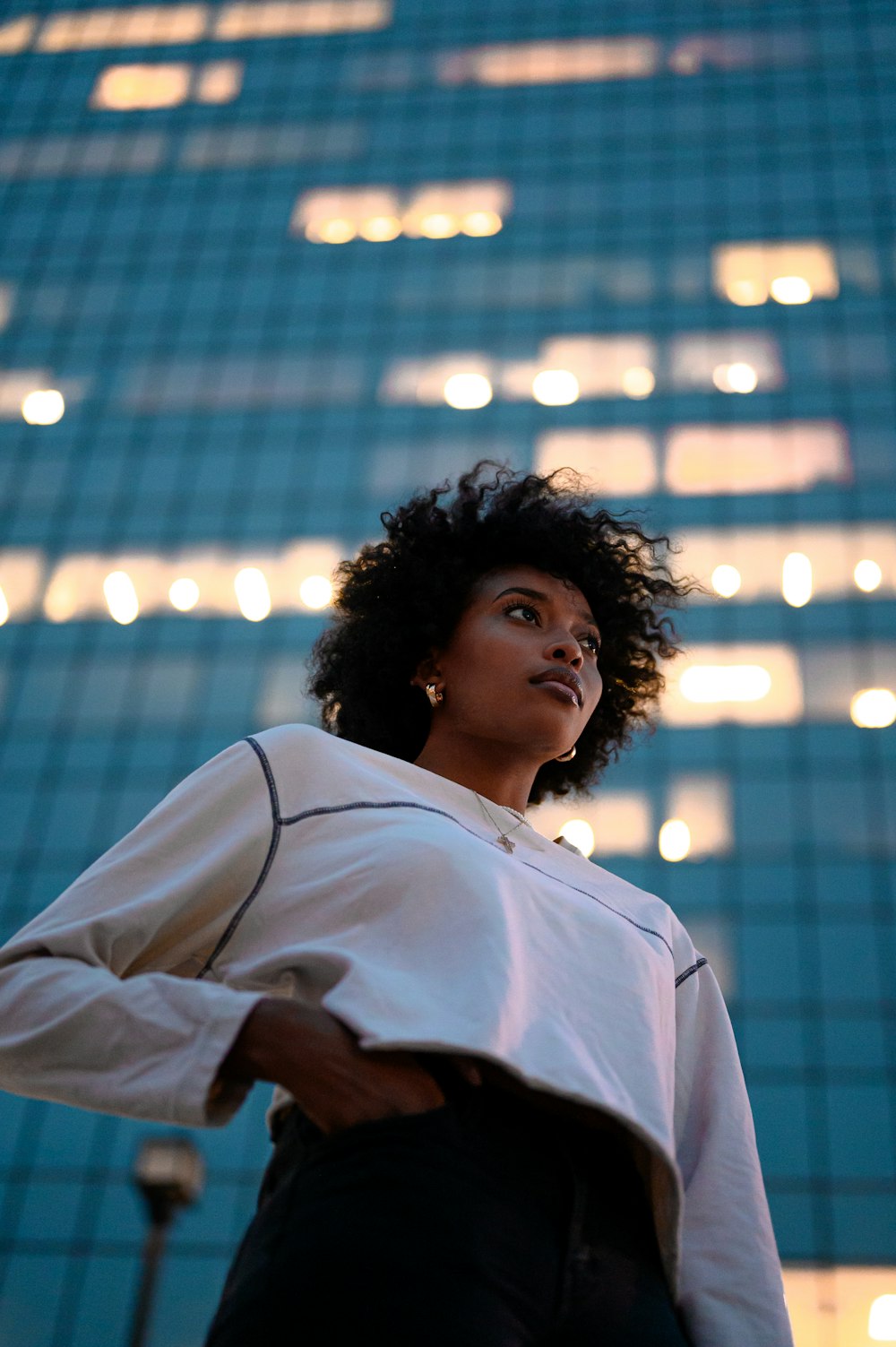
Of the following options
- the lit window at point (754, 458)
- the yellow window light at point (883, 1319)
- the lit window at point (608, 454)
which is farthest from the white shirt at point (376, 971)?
the lit window at point (754, 458)

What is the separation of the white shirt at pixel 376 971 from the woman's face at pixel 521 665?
47cm

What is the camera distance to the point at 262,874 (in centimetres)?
253

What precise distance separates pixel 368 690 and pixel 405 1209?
2098 mm

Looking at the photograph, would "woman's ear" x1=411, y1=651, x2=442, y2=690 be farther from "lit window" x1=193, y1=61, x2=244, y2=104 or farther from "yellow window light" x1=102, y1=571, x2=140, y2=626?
"lit window" x1=193, y1=61, x2=244, y2=104

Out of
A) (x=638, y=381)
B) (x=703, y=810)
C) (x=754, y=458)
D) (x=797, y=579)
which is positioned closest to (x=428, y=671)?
(x=703, y=810)

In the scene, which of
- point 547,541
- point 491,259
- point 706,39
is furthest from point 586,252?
point 547,541

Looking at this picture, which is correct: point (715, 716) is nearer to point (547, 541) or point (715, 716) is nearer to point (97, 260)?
point (97, 260)

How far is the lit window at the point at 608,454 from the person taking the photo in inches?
1420

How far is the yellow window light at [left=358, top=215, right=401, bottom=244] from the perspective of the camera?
138ft

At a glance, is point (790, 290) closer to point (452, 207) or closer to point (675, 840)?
point (452, 207)

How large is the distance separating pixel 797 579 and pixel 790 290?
9.95m

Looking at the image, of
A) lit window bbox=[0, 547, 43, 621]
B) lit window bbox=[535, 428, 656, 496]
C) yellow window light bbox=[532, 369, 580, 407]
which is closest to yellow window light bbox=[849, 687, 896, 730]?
lit window bbox=[535, 428, 656, 496]

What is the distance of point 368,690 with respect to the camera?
12.8ft

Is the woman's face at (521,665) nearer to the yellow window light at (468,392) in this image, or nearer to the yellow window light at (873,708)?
the yellow window light at (873,708)
